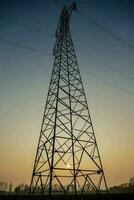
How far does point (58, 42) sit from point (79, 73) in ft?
12.2

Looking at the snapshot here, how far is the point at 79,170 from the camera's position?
546 inches

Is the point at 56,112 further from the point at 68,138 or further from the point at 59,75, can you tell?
the point at 59,75

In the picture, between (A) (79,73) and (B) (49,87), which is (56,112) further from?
(A) (79,73)

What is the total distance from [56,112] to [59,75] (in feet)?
11.5

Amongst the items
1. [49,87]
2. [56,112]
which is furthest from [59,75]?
[56,112]

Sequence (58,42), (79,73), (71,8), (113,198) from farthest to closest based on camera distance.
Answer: (71,8) < (58,42) < (79,73) < (113,198)

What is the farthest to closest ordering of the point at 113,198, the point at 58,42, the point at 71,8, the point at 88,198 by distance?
the point at 71,8
the point at 58,42
the point at 113,198
the point at 88,198

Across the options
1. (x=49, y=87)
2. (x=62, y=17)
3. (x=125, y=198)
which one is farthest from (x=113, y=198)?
(x=62, y=17)

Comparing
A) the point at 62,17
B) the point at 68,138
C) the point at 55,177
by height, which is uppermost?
the point at 62,17

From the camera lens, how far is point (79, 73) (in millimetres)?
18047

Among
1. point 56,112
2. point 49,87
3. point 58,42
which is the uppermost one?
point 58,42

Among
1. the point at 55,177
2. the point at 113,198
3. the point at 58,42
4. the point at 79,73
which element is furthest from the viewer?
the point at 58,42

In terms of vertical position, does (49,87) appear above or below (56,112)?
above

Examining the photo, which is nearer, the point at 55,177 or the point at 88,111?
the point at 55,177
